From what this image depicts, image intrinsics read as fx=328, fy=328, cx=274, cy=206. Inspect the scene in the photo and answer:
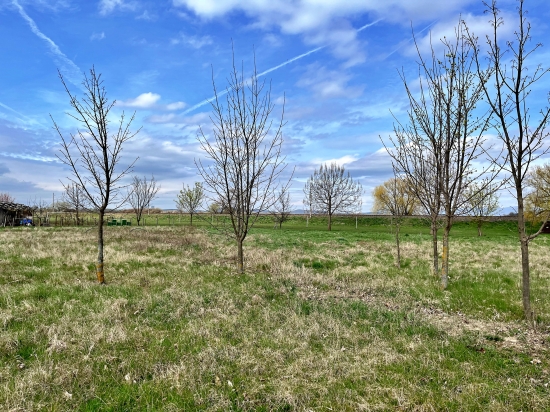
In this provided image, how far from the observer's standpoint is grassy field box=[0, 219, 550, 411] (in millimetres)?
3660

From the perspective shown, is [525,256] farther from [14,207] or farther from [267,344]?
[14,207]

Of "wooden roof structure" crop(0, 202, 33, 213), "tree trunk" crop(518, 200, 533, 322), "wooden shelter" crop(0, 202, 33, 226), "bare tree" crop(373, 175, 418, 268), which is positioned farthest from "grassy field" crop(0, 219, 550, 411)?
"wooden shelter" crop(0, 202, 33, 226)

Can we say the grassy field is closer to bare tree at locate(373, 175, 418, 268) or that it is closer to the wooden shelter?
bare tree at locate(373, 175, 418, 268)

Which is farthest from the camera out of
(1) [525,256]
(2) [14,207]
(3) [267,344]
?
(2) [14,207]

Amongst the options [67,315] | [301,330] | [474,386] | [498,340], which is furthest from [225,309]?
[498,340]

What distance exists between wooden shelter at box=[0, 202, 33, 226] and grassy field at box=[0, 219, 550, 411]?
3565 centimetres

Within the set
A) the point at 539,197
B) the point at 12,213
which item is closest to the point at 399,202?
the point at 539,197

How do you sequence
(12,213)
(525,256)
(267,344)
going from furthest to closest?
1. (12,213)
2. (525,256)
3. (267,344)

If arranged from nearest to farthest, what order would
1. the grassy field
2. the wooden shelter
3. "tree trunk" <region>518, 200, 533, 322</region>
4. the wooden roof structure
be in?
the grassy field, "tree trunk" <region>518, 200, 533, 322</region>, the wooden roof structure, the wooden shelter

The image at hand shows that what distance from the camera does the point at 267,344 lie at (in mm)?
5051

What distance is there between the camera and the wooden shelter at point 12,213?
3722 cm

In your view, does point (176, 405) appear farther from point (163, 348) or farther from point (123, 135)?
point (123, 135)

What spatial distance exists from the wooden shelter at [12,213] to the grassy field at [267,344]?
117 feet

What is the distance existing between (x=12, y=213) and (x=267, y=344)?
4676cm
